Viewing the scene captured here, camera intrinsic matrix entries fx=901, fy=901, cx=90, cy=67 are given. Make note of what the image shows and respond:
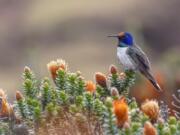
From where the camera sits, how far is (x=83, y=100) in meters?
5.77

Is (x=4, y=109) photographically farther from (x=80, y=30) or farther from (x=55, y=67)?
(x=80, y=30)

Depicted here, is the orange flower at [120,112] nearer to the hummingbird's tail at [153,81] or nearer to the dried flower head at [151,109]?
the dried flower head at [151,109]

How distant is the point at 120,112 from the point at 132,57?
177 inches

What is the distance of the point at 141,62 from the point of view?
917cm

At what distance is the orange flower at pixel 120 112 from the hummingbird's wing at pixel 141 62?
3.38m

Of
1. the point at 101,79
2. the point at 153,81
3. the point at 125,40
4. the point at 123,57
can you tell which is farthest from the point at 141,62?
the point at 101,79

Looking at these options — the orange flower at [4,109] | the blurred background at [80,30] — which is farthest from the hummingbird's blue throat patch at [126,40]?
the blurred background at [80,30]

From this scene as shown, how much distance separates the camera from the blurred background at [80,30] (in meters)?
36.5

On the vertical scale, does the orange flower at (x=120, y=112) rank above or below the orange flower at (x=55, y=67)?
below

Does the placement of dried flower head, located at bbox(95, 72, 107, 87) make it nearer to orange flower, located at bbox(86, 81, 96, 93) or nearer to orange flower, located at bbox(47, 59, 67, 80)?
orange flower, located at bbox(86, 81, 96, 93)

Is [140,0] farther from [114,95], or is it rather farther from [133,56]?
[114,95]

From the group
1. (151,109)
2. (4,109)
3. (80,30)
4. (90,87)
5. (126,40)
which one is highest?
(80,30)

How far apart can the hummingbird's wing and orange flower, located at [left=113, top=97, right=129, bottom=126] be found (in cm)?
338

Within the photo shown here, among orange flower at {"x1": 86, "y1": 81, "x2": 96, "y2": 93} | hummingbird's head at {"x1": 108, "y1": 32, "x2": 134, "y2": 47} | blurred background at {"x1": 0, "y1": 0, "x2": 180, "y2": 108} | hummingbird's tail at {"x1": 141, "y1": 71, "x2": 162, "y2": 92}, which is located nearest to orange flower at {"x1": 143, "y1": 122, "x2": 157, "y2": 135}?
orange flower at {"x1": 86, "y1": 81, "x2": 96, "y2": 93}
